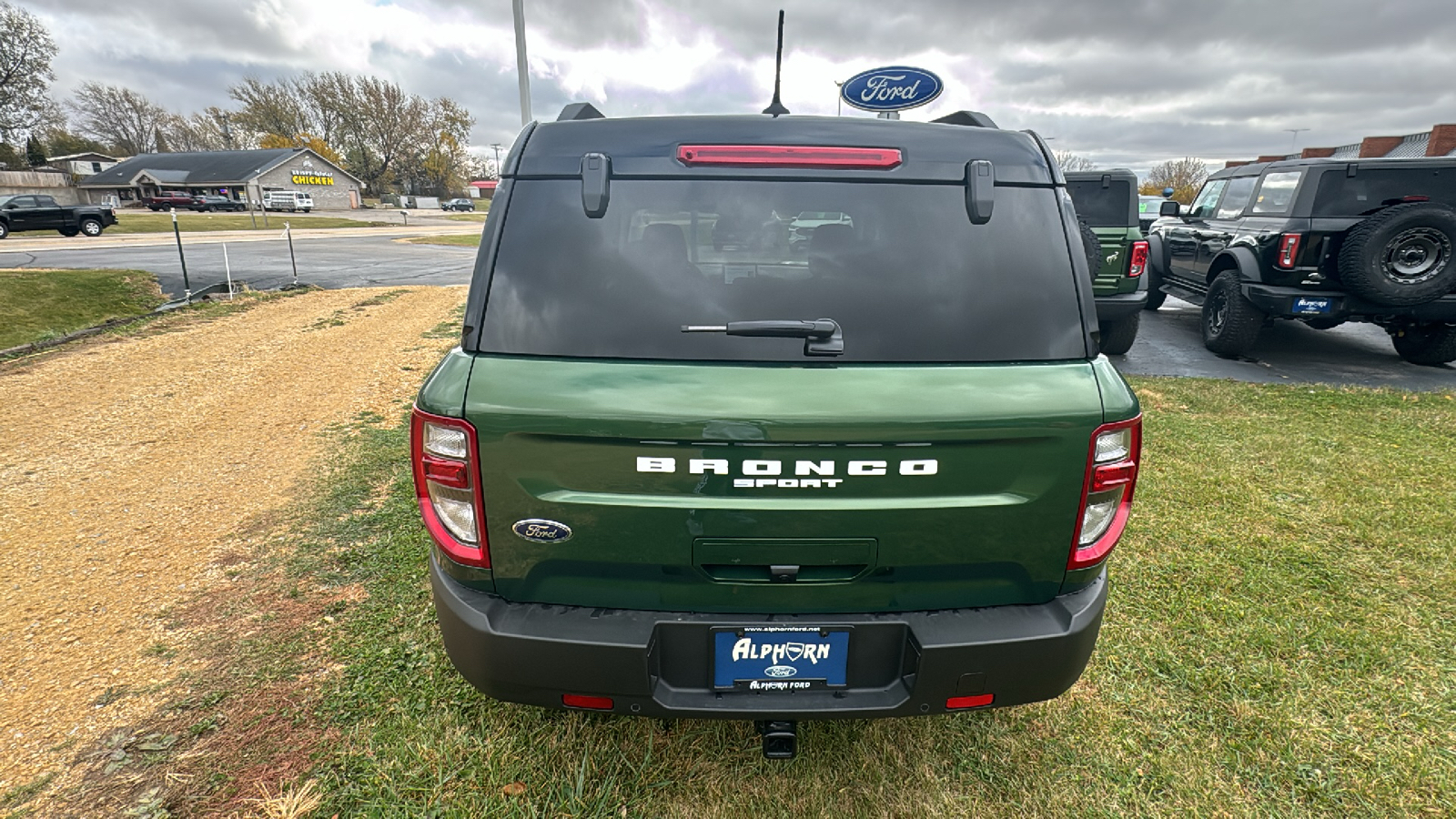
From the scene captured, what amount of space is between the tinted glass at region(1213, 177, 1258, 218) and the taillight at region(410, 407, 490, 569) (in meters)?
9.26

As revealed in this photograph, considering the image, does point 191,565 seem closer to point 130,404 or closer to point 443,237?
point 130,404

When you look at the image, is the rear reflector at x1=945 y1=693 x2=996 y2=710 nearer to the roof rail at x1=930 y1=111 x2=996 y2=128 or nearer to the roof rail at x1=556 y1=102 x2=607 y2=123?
the roof rail at x1=930 y1=111 x2=996 y2=128

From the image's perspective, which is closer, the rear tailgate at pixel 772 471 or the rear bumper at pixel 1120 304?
the rear tailgate at pixel 772 471

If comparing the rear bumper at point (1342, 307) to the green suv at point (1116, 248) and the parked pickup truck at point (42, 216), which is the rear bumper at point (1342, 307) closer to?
the green suv at point (1116, 248)

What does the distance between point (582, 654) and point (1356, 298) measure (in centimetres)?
817

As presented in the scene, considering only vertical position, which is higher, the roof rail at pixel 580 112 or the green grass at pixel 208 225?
the roof rail at pixel 580 112

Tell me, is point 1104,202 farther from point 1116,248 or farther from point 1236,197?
point 1236,197

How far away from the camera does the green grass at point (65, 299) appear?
30.2 ft

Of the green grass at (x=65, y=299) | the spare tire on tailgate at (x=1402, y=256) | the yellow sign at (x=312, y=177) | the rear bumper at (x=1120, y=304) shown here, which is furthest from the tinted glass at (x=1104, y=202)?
the yellow sign at (x=312, y=177)

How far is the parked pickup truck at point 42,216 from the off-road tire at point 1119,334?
3506 cm

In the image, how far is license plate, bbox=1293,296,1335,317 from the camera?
262 inches

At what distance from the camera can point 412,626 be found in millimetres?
2889

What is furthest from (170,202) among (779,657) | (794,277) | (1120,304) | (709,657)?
(779,657)

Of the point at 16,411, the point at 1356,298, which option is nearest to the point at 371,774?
the point at 16,411
